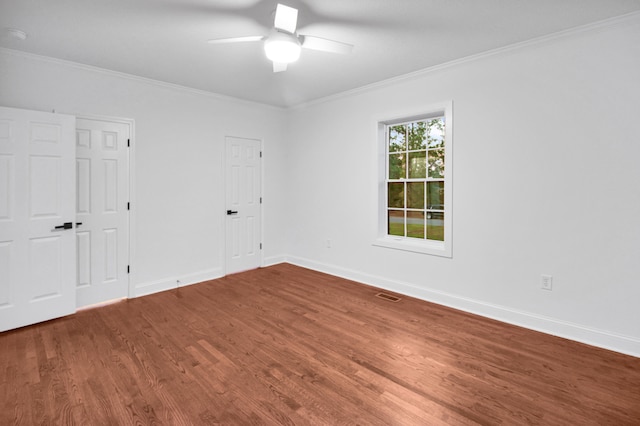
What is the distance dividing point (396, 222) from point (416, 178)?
2.27ft

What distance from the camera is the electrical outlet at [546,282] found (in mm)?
3113

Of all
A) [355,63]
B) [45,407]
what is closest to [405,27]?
[355,63]

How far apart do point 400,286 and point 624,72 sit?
3.03 m

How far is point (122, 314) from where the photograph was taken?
3570 millimetres

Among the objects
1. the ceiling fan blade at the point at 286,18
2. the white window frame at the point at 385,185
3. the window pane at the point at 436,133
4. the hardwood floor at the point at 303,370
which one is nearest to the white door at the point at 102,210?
the hardwood floor at the point at 303,370

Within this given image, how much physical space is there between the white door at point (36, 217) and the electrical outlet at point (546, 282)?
482cm

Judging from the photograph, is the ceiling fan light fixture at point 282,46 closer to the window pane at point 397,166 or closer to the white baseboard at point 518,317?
the window pane at point 397,166

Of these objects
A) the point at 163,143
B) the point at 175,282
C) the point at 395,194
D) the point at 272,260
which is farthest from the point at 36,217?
the point at 395,194

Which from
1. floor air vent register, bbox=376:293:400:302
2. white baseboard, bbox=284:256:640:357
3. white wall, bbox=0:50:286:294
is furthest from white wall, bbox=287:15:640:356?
white wall, bbox=0:50:286:294

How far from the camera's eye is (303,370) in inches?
97.6

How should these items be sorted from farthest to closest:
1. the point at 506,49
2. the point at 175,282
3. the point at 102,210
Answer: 1. the point at 175,282
2. the point at 102,210
3. the point at 506,49

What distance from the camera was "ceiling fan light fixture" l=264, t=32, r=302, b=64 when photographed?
255cm

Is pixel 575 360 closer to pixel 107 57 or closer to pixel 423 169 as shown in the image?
pixel 423 169

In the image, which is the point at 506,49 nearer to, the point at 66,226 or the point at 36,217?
the point at 66,226
